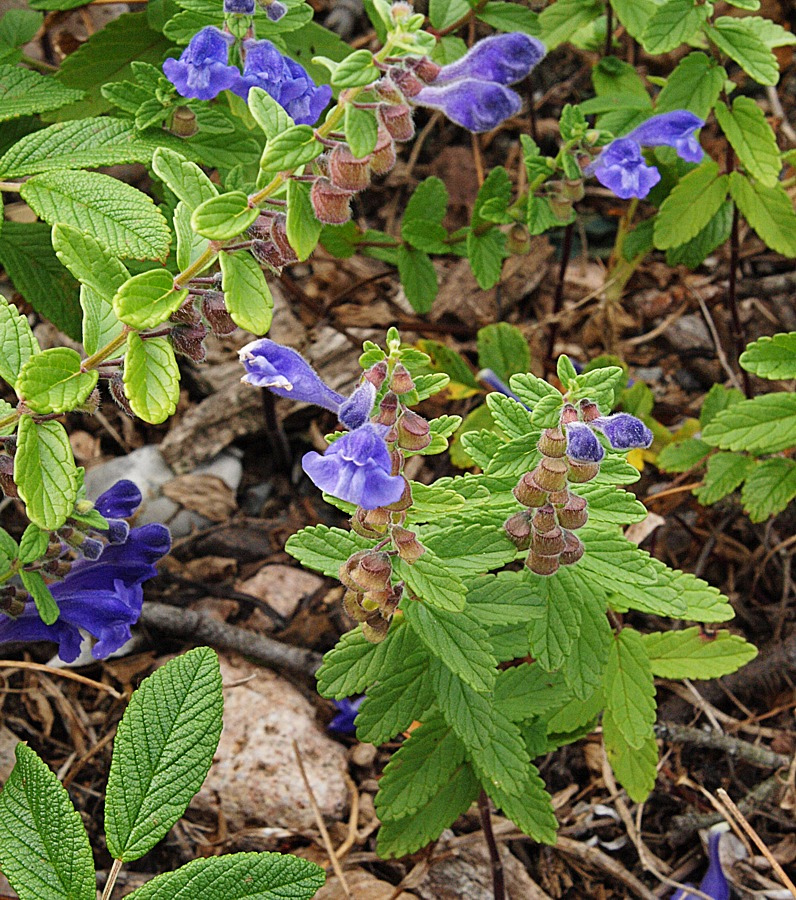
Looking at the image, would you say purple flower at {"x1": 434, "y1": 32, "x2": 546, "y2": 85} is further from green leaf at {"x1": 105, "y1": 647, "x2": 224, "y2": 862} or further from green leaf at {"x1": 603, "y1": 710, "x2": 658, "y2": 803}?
green leaf at {"x1": 603, "y1": 710, "x2": 658, "y2": 803}

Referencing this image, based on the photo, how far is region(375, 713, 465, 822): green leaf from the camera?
5.95ft

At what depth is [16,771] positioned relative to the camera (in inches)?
63.2

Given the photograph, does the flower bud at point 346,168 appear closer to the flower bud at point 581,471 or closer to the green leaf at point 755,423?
the flower bud at point 581,471

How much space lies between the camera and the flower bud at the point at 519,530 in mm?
1658

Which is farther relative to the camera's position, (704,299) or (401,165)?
(401,165)

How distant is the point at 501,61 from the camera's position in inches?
61.2

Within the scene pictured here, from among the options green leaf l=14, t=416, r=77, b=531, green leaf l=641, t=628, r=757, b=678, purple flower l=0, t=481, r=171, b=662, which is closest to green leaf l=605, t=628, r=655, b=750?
green leaf l=641, t=628, r=757, b=678

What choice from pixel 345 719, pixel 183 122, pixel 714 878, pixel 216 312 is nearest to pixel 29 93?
pixel 183 122

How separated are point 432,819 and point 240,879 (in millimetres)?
528

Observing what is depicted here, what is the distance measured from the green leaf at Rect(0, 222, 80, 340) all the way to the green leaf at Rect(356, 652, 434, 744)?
100 cm

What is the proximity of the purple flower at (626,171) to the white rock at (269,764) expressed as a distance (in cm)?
135

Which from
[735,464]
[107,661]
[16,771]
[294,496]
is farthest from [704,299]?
[16,771]

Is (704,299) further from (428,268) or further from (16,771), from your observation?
(16,771)

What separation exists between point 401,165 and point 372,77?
2.16 metres
